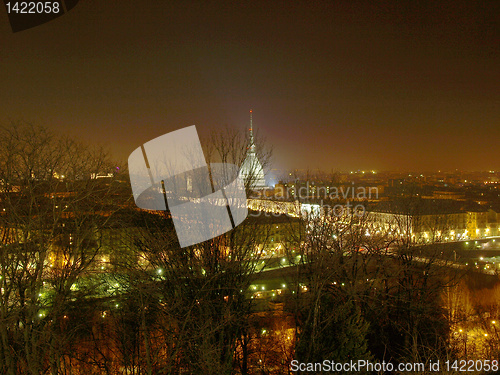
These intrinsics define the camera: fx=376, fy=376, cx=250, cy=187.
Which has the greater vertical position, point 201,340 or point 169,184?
point 169,184

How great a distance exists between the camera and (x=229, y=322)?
196 inches

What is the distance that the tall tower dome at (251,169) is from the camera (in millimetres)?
5500

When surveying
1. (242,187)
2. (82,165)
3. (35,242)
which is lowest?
(35,242)

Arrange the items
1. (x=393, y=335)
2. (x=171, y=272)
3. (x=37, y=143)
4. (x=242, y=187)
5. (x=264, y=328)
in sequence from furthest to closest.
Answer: (x=264, y=328), (x=393, y=335), (x=242, y=187), (x=171, y=272), (x=37, y=143)

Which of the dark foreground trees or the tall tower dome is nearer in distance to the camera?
the dark foreground trees

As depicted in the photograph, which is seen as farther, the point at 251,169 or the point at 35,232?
the point at 251,169

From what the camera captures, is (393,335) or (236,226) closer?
(236,226)

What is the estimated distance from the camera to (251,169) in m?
5.58

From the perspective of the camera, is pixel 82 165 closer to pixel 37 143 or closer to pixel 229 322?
pixel 37 143

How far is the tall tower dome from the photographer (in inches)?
217

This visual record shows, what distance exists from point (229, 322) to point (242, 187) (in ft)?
6.15

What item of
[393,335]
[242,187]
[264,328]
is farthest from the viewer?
[264,328]

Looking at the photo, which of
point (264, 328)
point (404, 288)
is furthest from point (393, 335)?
point (264, 328)

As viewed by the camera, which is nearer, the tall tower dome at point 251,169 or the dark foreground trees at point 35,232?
the dark foreground trees at point 35,232
